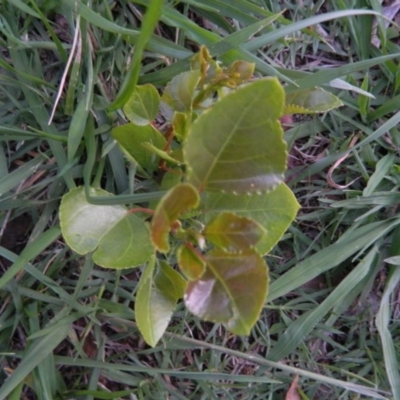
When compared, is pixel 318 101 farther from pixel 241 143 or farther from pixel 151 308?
pixel 151 308

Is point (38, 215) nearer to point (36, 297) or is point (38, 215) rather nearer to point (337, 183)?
point (36, 297)

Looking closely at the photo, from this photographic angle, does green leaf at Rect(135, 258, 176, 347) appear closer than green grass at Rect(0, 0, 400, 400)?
Yes

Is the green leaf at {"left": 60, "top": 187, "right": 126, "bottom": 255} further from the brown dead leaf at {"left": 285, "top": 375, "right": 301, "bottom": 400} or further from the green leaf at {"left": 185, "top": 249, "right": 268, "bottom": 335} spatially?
the brown dead leaf at {"left": 285, "top": 375, "right": 301, "bottom": 400}

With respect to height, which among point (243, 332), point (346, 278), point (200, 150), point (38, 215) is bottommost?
point (346, 278)

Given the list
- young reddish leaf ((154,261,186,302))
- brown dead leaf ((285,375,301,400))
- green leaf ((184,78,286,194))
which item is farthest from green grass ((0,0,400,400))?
green leaf ((184,78,286,194))

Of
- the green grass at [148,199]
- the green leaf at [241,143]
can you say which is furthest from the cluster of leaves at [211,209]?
the green grass at [148,199]

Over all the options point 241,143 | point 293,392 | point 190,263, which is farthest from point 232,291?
point 293,392

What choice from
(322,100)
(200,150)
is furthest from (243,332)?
(322,100)
